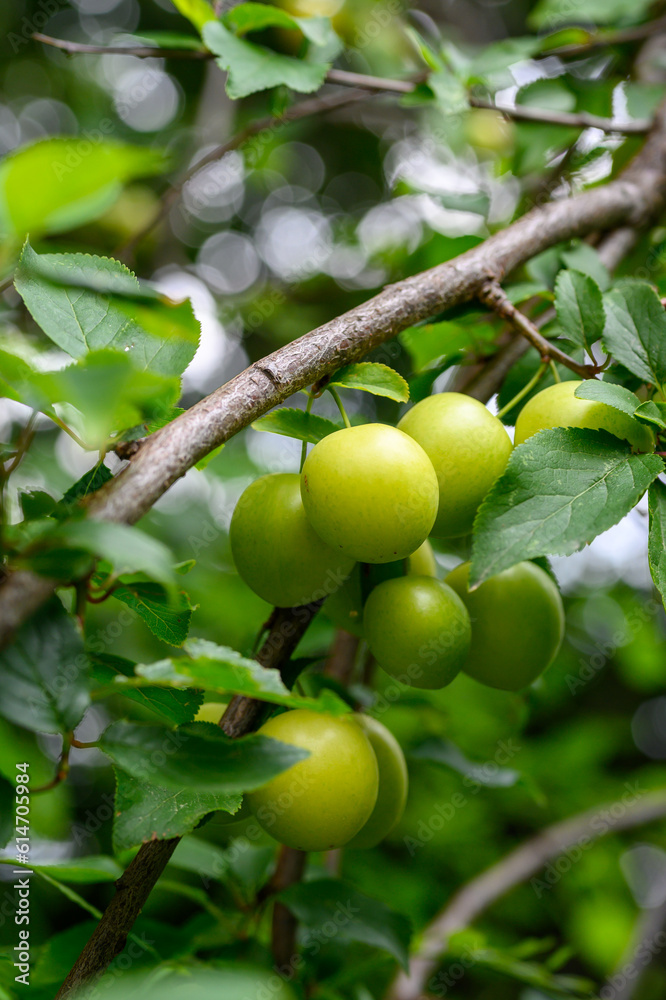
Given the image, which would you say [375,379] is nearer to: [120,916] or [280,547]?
[280,547]

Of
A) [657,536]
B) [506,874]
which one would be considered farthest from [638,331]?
[506,874]

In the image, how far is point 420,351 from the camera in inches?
32.4

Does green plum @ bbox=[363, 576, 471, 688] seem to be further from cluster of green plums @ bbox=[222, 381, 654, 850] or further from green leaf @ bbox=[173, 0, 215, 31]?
green leaf @ bbox=[173, 0, 215, 31]

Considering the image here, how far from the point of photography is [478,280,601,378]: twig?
57cm

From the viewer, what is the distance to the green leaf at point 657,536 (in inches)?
18.3

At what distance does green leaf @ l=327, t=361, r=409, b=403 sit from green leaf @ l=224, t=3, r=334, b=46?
1.50ft

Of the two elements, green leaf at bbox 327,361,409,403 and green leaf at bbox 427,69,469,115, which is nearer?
green leaf at bbox 327,361,409,403

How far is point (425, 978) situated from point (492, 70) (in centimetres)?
114

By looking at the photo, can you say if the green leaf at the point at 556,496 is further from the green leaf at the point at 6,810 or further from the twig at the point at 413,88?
the twig at the point at 413,88

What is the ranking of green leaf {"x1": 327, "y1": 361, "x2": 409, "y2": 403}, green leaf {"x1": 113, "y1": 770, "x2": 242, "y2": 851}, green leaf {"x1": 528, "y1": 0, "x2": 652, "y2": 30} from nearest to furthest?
green leaf {"x1": 113, "y1": 770, "x2": 242, "y2": 851} → green leaf {"x1": 327, "y1": 361, "x2": 409, "y2": 403} → green leaf {"x1": 528, "y1": 0, "x2": 652, "y2": 30}

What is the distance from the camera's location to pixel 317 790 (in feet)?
1.57

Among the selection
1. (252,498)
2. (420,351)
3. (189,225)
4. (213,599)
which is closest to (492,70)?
(420,351)

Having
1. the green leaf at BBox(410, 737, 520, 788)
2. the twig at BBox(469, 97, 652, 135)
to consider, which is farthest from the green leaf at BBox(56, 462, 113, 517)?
the twig at BBox(469, 97, 652, 135)

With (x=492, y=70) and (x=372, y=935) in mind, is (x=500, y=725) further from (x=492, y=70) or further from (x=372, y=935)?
(x=492, y=70)
